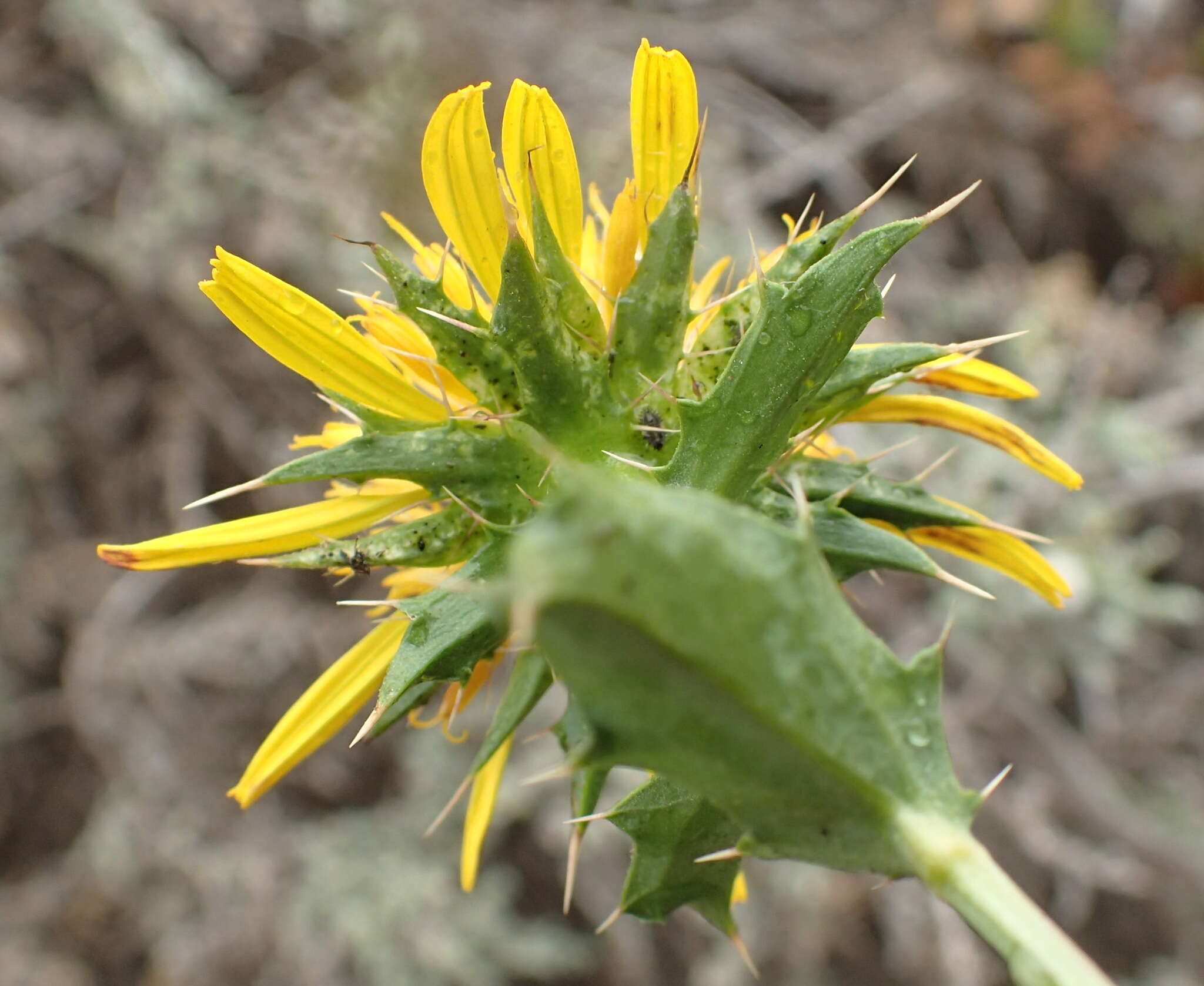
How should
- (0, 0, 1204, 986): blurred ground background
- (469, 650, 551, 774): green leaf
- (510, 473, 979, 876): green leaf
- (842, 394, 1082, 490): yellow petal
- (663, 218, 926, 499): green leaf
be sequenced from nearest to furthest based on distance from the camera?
(510, 473, 979, 876): green leaf, (663, 218, 926, 499): green leaf, (469, 650, 551, 774): green leaf, (842, 394, 1082, 490): yellow petal, (0, 0, 1204, 986): blurred ground background

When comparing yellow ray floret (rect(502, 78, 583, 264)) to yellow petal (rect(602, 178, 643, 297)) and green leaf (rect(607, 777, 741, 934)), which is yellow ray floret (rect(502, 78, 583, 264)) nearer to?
yellow petal (rect(602, 178, 643, 297))

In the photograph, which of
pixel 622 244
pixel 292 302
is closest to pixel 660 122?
pixel 622 244

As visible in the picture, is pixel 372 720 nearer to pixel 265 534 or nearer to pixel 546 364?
pixel 265 534

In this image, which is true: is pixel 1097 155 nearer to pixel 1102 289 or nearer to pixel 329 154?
pixel 1102 289

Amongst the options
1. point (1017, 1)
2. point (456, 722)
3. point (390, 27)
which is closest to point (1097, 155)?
point (1017, 1)

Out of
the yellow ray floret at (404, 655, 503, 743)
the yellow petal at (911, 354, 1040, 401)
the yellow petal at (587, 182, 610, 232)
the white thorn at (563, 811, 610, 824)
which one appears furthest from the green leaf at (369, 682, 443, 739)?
the yellow petal at (911, 354, 1040, 401)

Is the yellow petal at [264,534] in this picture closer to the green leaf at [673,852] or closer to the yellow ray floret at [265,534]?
the yellow ray floret at [265,534]
